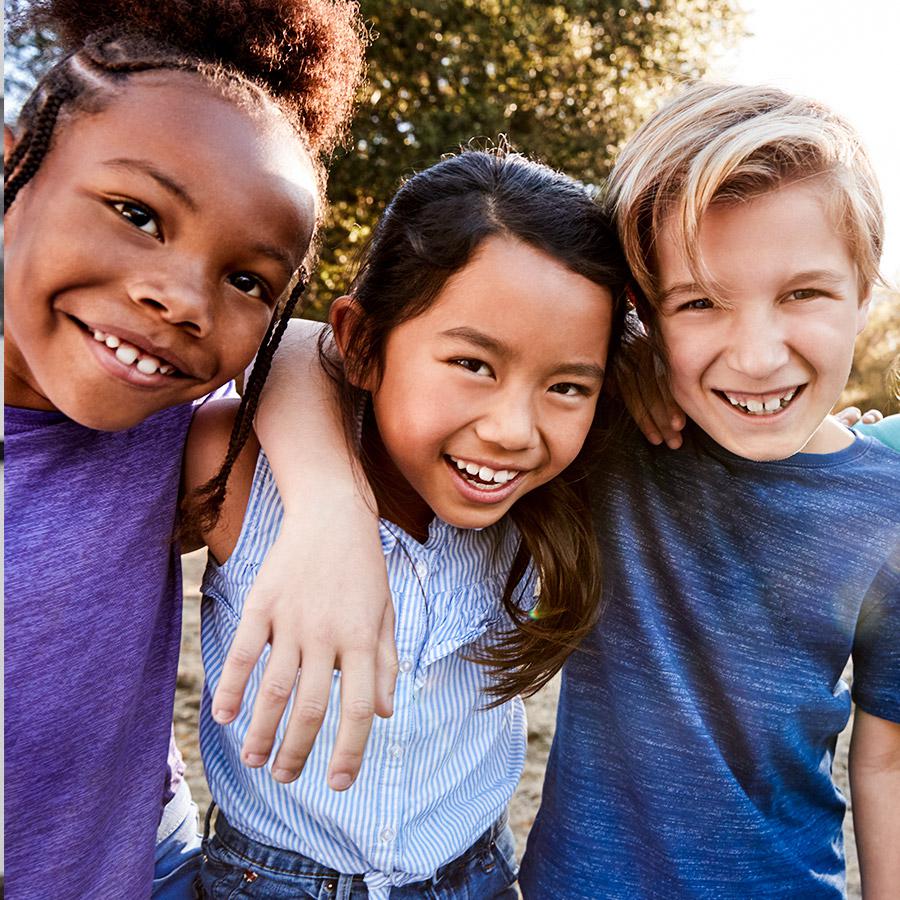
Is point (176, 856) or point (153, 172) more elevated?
point (153, 172)

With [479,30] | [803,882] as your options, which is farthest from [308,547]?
[479,30]

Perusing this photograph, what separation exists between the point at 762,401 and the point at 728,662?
45 cm

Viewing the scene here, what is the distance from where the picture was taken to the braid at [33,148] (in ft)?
3.35

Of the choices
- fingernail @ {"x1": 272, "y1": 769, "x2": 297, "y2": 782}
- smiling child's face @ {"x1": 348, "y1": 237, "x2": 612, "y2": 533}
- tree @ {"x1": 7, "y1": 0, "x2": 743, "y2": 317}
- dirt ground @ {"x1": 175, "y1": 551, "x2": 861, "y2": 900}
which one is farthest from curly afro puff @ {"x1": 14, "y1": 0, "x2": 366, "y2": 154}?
tree @ {"x1": 7, "y1": 0, "x2": 743, "y2": 317}

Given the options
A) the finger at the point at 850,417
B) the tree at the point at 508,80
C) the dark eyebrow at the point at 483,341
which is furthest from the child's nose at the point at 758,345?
the tree at the point at 508,80

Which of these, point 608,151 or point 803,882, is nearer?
point 803,882

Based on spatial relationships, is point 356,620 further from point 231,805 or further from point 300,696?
point 231,805

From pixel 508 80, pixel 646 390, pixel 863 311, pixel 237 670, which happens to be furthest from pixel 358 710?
pixel 508 80

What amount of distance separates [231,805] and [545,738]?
7.10 ft

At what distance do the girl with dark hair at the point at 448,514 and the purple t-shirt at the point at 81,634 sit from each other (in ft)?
0.38

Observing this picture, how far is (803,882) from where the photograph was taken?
1504 millimetres

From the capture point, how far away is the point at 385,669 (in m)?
1.01

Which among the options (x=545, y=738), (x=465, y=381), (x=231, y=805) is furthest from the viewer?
(x=545, y=738)

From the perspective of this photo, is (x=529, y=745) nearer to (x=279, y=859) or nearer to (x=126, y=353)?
(x=279, y=859)
